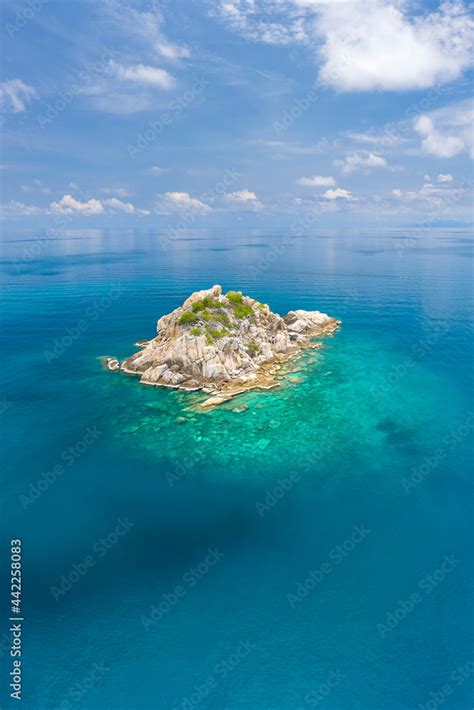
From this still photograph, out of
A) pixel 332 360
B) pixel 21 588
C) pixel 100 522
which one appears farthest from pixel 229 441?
pixel 332 360

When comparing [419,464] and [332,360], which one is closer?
[419,464]

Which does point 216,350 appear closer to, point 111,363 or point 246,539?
point 111,363

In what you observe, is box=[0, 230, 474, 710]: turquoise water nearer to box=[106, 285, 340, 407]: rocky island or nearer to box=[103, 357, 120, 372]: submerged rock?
box=[103, 357, 120, 372]: submerged rock

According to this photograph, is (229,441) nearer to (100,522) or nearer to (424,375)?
(100,522)

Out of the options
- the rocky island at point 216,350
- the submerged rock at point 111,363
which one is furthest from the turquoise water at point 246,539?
the rocky island at point 216,350

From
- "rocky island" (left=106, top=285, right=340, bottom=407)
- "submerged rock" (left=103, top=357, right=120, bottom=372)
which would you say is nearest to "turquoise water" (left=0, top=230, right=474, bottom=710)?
"submerged rock" (left=103, top=357, right=120, bottom=372)

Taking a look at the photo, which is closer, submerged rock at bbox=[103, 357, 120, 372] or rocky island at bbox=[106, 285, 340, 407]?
rocky island at bbox=[106, 285, 340, 407]

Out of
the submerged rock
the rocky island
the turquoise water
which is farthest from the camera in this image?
the submerged rock
